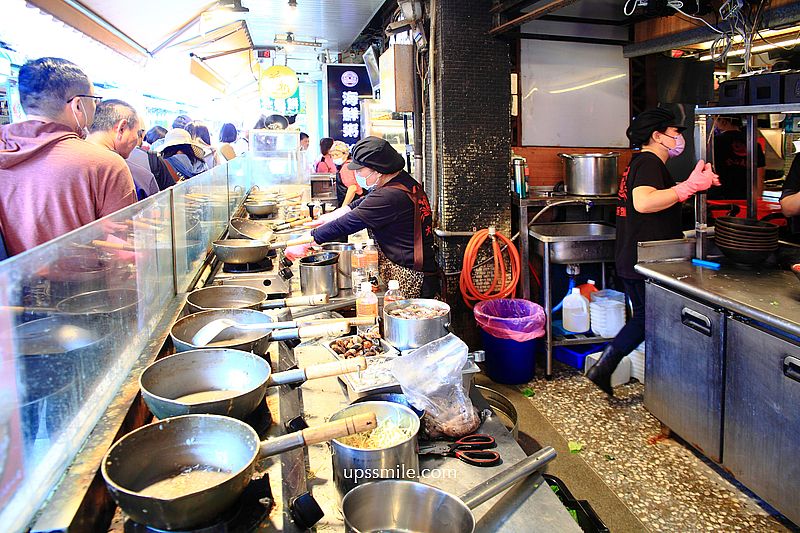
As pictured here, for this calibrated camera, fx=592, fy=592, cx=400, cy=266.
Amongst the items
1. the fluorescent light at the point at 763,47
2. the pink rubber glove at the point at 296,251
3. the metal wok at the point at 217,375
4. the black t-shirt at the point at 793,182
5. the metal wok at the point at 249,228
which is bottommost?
the metal wok at the point at 217,375

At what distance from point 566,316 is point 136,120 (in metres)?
3.72

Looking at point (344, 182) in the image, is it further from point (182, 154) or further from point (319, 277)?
point (319, 277)

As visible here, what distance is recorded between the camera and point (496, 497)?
1.54 m

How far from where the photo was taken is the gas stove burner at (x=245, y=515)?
3.87 feet

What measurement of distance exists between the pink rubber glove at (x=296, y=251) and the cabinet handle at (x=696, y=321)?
2372 mm

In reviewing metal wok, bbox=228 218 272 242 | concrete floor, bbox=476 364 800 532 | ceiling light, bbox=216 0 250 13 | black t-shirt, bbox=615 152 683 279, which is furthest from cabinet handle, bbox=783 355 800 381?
ceiling light, bbox=216 0 250 13

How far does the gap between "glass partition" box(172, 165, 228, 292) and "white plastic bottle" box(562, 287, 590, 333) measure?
3.02 meters

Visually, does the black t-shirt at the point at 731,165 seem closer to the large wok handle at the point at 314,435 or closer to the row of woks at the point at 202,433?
the row of woks at the point at 202,433

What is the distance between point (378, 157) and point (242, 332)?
86.0 inches

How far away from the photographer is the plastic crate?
5.09m

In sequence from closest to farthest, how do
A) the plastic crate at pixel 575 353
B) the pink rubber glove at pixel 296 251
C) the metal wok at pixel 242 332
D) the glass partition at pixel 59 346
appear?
1. the glass partition at pixel 59 346
2. the metal wok at pixel 242 332
3. the pink rubber glove at pixel 296 251
4. the plastic crate at pixel 575 353

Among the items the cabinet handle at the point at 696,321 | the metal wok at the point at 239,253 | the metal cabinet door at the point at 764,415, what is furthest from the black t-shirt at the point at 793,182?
the metal wok at the point at 239,253

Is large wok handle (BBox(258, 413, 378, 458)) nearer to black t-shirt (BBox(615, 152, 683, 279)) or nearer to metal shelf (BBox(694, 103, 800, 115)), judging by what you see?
metal shelf (BBox(694, 103, 800, 115))

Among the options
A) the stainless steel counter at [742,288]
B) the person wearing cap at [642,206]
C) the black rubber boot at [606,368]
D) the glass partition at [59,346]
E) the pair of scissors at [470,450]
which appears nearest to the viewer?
the glass partition at [59,346]
